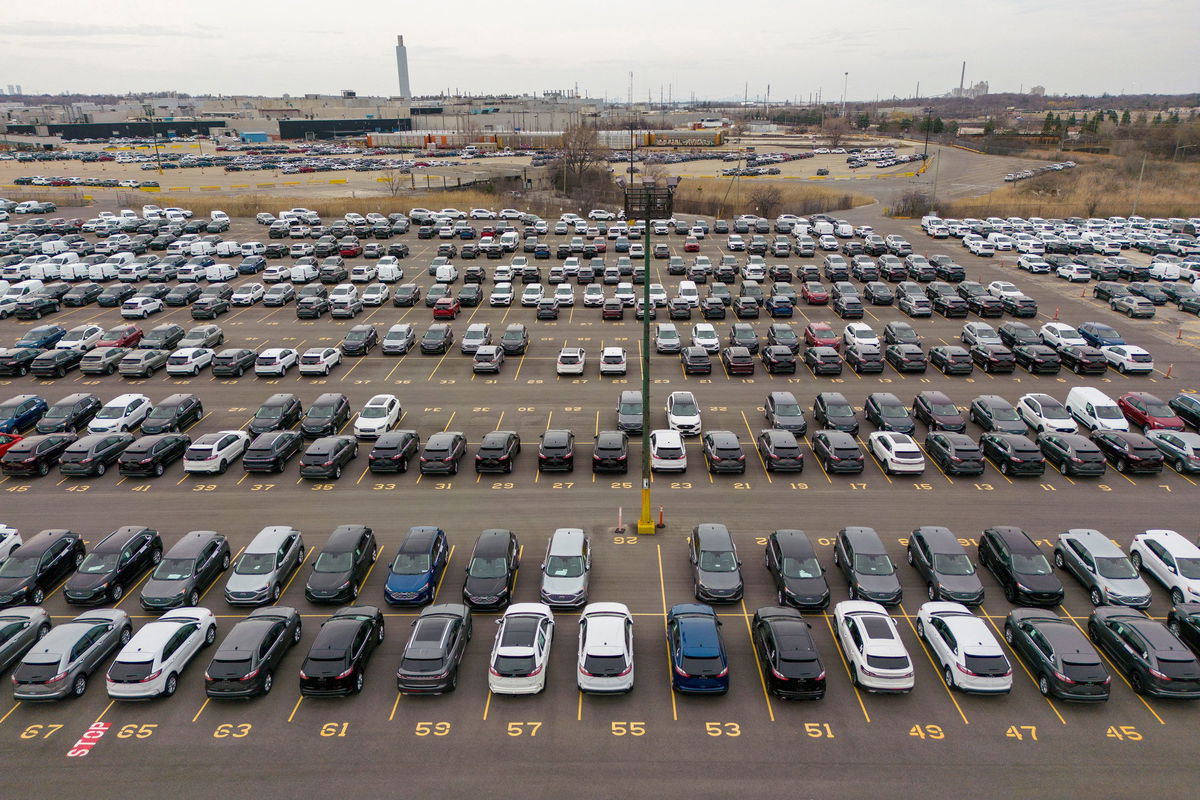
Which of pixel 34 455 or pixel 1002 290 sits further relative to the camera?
pixel 1002 290

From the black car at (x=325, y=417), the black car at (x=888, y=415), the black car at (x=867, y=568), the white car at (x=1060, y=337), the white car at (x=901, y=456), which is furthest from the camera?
the white car at (x=1060, y=337)

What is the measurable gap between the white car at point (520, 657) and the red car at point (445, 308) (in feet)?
107

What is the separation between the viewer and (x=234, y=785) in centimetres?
1445

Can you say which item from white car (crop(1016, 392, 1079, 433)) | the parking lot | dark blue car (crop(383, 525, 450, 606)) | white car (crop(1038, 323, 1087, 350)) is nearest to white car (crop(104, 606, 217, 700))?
the parking lot

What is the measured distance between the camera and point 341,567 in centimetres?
2056

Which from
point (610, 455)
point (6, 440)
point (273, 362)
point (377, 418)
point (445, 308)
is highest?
point (445, 308)

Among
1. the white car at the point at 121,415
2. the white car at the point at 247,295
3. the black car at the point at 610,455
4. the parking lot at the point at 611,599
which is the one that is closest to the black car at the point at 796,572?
the parking lot at the point at 611,599

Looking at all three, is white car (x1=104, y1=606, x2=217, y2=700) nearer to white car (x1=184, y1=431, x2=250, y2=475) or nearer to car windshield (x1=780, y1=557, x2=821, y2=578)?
white car (x1=184, y1=431, x2=250, y2=475)

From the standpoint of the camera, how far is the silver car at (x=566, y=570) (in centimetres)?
1981

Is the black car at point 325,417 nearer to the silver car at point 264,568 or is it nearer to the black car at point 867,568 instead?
the silver car at point 264,568

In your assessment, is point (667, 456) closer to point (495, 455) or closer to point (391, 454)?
point (495, 455)

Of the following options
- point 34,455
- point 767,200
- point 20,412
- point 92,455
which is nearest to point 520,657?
point 92,455

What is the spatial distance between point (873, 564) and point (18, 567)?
22.9 metres

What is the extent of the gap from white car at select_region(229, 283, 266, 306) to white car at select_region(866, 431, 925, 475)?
42254 mm
